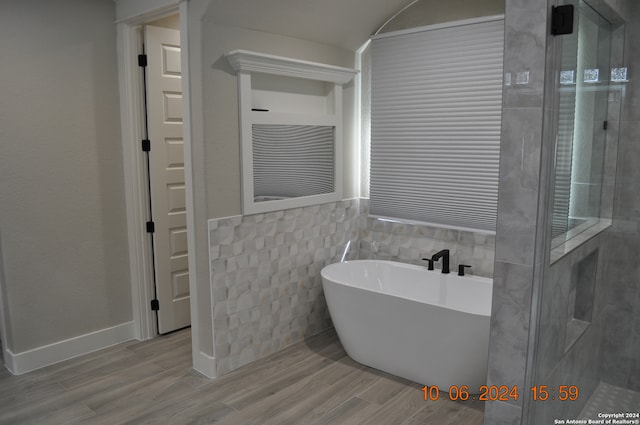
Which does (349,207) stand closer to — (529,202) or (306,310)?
(306,310)

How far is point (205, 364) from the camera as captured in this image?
3.27 metres

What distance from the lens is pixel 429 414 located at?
278cm

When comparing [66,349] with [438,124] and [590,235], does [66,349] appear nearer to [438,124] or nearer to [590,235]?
[438,124]

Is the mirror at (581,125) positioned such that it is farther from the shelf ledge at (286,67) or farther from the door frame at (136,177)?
the door frame at (136,177)

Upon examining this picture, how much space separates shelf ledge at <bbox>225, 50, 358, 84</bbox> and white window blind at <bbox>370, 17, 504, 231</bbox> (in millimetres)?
350

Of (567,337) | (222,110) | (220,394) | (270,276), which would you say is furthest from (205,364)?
(567,337)

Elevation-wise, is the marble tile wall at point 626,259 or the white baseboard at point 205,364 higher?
the marble tile wall at point 626,259

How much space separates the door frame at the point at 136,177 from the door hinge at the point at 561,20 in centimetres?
232

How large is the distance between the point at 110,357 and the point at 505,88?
10.0 ft

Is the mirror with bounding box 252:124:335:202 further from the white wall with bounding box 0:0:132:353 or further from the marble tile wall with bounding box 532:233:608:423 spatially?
the marble tile wall with bounding box 532:233:608:423

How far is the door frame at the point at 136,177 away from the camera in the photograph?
3474 mm

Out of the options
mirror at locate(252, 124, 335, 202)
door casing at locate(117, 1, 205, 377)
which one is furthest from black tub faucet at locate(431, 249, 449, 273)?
door casing at locate(117, 1, 205, 377)

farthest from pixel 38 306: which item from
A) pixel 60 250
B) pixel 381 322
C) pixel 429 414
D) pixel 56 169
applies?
pixel 429 414

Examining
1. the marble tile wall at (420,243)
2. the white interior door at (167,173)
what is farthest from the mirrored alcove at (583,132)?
the white interior door at (167,173)
